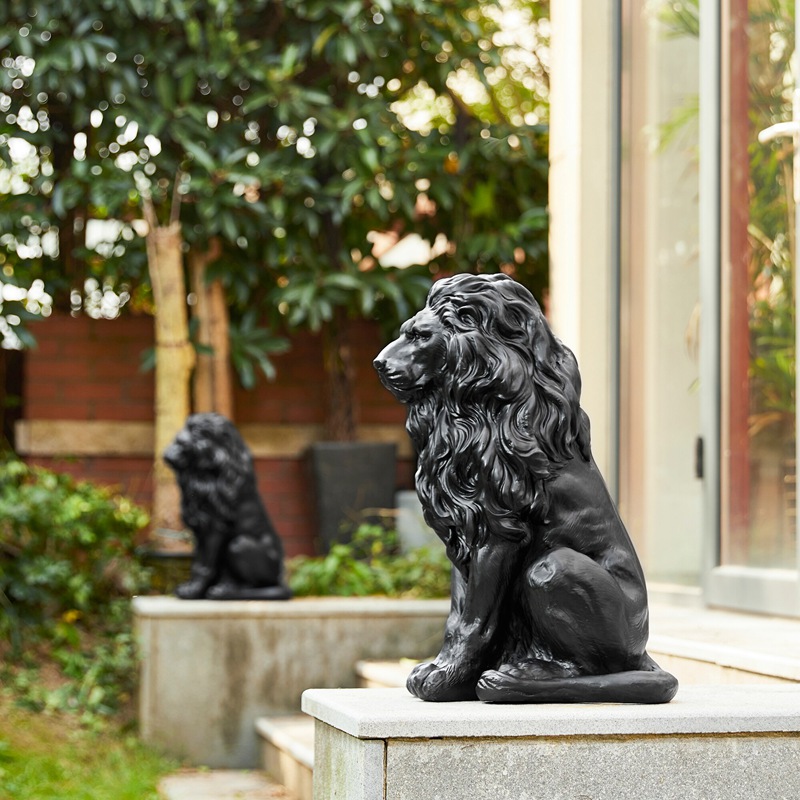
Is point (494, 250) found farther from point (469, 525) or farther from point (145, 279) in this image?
point (469, 525)

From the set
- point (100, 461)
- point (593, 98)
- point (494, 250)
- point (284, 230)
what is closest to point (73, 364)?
point (100, 461)

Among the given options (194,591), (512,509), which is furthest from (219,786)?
(512,509)

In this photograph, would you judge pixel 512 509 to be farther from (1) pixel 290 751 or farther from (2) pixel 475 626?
(1) pixel 290 751

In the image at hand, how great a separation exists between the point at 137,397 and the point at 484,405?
5.19 m

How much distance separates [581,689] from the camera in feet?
7.95

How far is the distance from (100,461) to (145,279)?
3.44 feet

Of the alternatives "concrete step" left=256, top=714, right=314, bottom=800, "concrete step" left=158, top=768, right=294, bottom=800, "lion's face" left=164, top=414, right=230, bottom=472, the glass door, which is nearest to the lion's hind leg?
"concrete step" left=256, top=714, right=314, bottom=800

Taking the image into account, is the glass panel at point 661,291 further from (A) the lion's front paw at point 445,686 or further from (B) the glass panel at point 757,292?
Answer: (A) the lion's front paw at point 445,686

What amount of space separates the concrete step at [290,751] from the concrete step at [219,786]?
0.17 feet

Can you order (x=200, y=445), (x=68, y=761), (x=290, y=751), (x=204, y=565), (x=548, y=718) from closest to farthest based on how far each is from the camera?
(x=548, y=718)
(x=290, y=751)
(x=68, y=761)
(x=200, y=445)
(x=204, y=565)

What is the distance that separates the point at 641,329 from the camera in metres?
5.78

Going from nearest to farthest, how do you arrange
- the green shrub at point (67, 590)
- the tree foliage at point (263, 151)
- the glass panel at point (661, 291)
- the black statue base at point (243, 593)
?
the glass panel at point (661, 291) < the black statue base at point (243, 593) < the green shrub at point (67, 590) < the tree foliage at point (263, 151)

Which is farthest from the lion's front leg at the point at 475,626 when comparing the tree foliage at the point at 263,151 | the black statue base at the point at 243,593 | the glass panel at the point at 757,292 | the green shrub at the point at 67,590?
the tree foliage at the point at 263,151

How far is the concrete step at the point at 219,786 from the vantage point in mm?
4710
